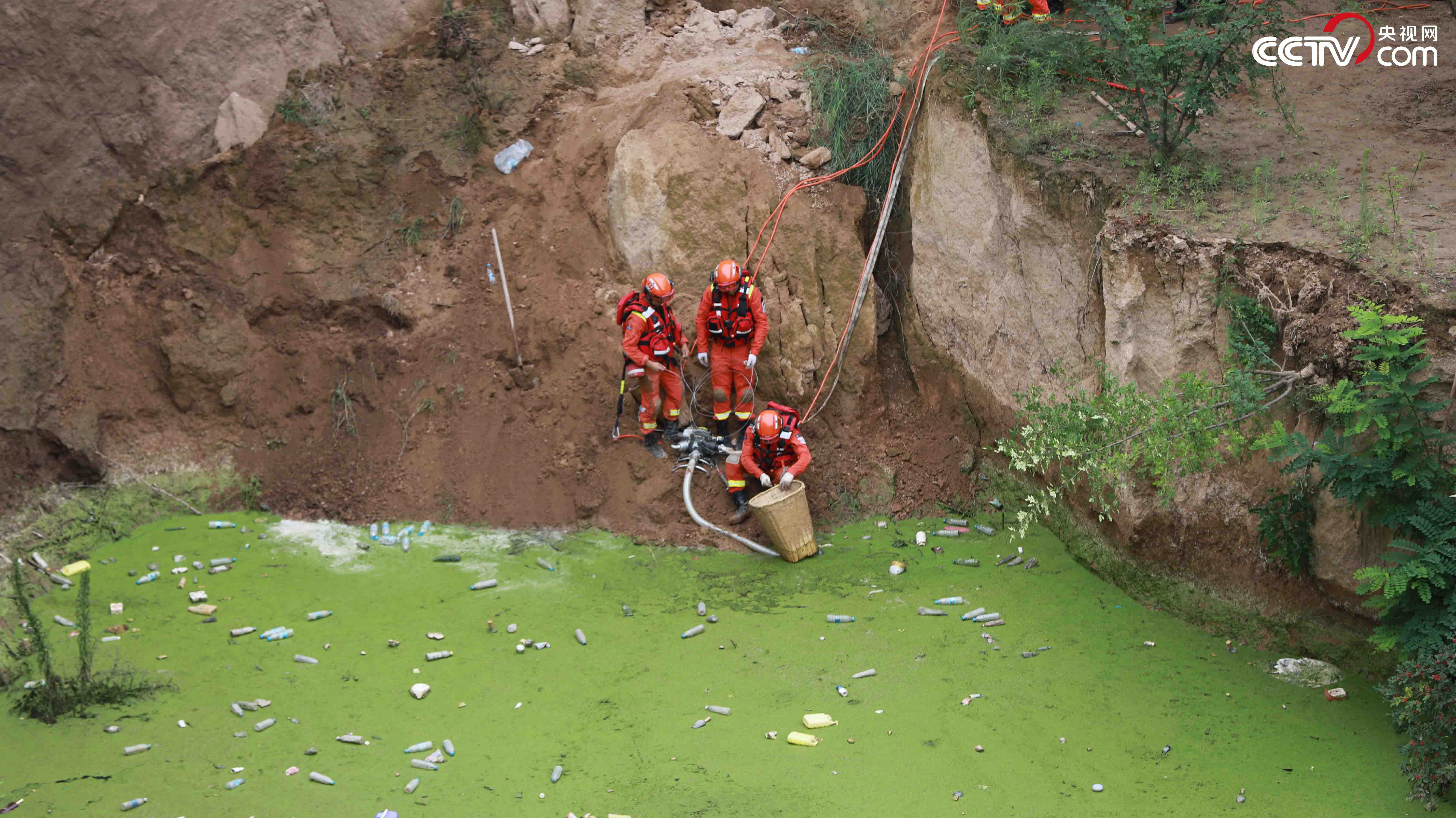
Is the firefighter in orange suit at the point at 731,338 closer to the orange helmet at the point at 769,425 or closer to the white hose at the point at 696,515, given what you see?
the white hose at the point at 696,515

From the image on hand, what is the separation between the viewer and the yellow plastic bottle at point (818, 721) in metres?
6.03

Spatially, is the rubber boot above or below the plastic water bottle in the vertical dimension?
below

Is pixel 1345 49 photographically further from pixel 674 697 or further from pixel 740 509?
pixel 674 697

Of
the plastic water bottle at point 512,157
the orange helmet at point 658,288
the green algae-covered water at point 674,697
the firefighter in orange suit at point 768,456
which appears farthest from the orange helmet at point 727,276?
the plastic water bottle at point 512,157

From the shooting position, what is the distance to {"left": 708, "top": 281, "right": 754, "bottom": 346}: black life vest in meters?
8.36

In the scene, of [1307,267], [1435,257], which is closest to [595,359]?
[1307,267]

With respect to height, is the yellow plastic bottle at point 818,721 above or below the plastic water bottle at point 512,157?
below

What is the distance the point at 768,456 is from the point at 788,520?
0.68 m

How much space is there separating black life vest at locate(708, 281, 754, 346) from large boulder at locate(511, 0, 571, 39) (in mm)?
3808

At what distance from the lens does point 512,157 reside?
9758 mm

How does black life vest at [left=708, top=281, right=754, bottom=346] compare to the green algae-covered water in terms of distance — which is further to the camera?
black life vest at [left=708, top=281, right=754, bottom=346]

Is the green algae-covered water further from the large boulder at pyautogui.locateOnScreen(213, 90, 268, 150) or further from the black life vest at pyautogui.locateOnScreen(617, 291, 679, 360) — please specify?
the large boulder at pyautogui.locateOnScreen(213, 90, 268, 150)

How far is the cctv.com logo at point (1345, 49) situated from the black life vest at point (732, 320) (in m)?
4.72

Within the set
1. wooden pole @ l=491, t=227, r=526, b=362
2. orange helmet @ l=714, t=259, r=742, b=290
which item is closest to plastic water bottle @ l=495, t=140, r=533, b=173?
wooden pole @ l=491, t=227, r=526, b=362
